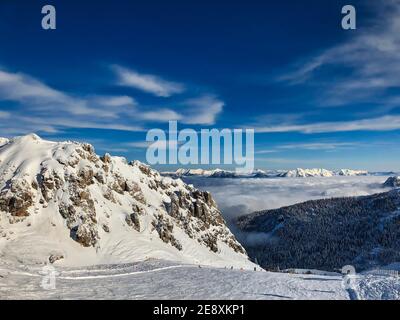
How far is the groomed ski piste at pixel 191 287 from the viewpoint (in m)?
33.4

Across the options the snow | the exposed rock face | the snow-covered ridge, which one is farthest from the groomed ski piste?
the exposed rock face

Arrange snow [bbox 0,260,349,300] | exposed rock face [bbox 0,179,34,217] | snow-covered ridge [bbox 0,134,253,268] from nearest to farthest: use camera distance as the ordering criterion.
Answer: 1. snow [bbox 0,260,349,300]
2. snow-covered ridge [bbox 0,134,253,268]
3. exposed rock face [bbox 0,179,34,217]

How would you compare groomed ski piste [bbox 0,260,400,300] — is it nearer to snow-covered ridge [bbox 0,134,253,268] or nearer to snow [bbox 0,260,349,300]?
snow [bbox 0,260,349,300]

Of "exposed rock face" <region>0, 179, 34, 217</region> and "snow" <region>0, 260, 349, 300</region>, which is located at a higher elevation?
"exposed rock face" <region>0, 179, 34, 217</region>

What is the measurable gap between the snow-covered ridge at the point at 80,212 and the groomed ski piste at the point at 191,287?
45545 mm

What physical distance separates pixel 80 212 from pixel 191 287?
78.5 meters

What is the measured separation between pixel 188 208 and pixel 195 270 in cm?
13670

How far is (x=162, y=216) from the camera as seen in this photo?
144125 millimetres

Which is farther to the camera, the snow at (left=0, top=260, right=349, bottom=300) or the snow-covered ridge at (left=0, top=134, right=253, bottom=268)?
the snow-covered ridge at (left=0, top=134, right=253, bottom=268)

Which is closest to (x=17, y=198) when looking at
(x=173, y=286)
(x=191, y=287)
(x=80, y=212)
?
(x=80, y=212)

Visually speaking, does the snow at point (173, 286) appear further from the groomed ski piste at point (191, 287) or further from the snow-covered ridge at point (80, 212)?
the snow-covered ridge at point (80, 212)

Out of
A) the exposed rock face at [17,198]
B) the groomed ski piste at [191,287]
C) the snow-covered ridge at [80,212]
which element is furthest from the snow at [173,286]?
the exposed rock face at [17,198]

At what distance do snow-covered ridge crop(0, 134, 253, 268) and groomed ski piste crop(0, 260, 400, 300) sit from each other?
45.5m

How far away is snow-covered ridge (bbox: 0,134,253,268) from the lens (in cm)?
9406
